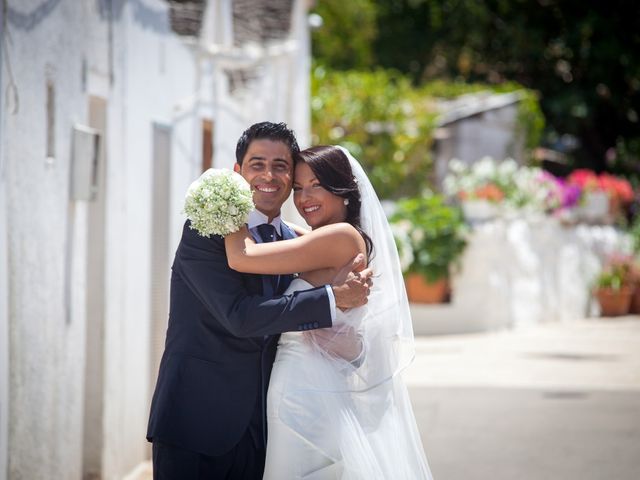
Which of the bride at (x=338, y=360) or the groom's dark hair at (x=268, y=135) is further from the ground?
Answer: the groom's dark hair at (x=268, y=135)

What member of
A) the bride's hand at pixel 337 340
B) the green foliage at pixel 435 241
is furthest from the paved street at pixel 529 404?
the bride's hand at pixel 337 340

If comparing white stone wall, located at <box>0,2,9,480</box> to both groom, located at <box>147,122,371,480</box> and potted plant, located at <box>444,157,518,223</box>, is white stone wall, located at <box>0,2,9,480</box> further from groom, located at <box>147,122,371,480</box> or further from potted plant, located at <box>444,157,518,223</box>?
potted plant, located at <box>444,157,518,223</box>

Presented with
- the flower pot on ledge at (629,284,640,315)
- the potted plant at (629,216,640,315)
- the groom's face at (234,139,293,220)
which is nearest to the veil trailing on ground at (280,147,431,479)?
the groom's face at (234,139,293,220)

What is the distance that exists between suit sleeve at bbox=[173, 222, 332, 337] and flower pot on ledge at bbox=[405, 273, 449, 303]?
480 inches

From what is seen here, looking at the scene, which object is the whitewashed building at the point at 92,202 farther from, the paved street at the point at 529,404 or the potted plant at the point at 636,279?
the potted plant at the point at 636,279

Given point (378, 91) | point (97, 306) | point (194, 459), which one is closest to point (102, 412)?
point (97, 306)

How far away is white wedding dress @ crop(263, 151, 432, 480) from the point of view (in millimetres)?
4422

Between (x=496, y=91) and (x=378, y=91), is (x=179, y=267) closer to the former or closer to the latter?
(x=378, y=91)

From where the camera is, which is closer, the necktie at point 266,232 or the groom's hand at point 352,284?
the groom's hand at point 352,284

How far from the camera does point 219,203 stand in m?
4.07

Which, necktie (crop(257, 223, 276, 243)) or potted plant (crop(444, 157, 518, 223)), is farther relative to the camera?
potted plant (crop(444, 157, 518, 223))

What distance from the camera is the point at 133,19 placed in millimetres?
7504

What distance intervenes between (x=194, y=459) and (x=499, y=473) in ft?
12.5

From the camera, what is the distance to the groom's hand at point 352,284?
4355 mm
